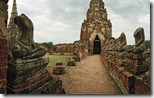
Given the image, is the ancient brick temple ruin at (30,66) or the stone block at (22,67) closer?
the ancient brick temple ruin at (30,66)

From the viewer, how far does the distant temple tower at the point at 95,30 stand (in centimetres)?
2556

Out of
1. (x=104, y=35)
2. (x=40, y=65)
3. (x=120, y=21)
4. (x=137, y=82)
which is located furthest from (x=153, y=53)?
(x=104, y=35)

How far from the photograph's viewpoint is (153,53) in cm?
372

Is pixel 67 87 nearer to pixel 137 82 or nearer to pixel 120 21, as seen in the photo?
pixel 137 82

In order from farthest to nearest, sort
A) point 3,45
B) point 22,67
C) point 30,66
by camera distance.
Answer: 1. point 30,66
2. point 22,67
3. point 3,45

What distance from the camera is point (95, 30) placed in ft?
84.9

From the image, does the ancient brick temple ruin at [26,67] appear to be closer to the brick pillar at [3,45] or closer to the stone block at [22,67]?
the stone block at [22,67]

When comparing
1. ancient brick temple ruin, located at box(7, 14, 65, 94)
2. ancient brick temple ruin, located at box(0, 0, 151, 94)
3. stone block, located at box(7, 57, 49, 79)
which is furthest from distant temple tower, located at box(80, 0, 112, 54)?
stone block, located at box(7, 57, 49, 79)

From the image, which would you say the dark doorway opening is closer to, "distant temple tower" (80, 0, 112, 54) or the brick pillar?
"distant temple tower" (80, 0, 112, 54)

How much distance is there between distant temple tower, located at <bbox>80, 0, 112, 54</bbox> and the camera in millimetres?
25562

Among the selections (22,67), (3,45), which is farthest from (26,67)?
(3,45)

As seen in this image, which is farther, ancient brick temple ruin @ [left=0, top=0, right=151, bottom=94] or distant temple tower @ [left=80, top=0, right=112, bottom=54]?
distant temple tower @ [left=80, top=0, right=112, bottom=54]

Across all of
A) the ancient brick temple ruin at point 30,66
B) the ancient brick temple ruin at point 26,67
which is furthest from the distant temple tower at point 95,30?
the ancient brick temple ruin at point 26,67

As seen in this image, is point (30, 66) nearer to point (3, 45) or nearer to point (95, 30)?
point (3, 45)
